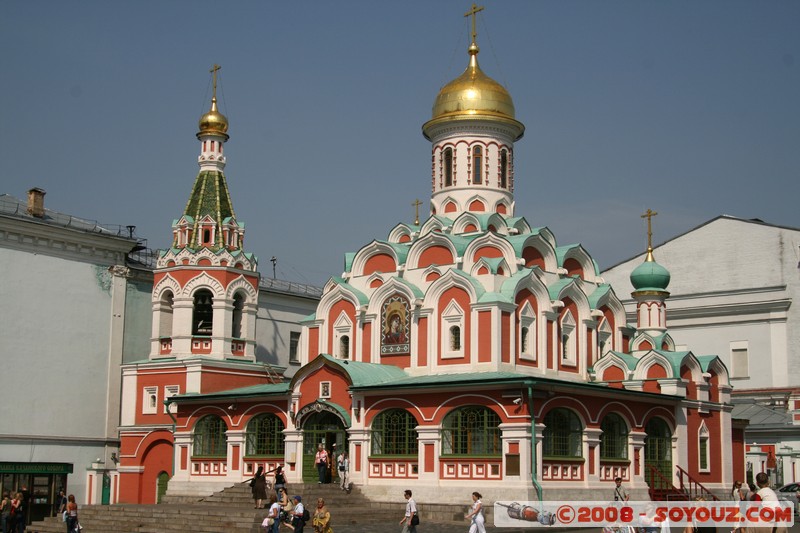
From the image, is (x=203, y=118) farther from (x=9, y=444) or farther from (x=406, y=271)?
(x=9, y=444)

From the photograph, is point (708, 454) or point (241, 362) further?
point (241, 362)

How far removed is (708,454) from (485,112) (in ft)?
38.4

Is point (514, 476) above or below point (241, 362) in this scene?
below

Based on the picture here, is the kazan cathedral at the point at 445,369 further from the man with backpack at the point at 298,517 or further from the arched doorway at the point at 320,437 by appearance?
the man with backpack at the point at 298,517

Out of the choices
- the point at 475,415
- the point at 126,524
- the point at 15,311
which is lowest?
the point at 126,524

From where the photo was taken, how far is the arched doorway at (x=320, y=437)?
27906 mm

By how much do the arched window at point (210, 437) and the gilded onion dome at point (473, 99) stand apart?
10.6 metres

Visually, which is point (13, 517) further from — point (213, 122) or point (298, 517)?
point (213, 122)

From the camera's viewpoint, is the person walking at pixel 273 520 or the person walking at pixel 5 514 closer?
the person walking at pixel 273 520


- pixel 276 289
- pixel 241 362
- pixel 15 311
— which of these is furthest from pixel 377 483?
pixel 276 289

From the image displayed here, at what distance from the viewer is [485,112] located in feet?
105

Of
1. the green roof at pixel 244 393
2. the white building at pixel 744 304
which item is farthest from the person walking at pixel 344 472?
the white building at pixel 744 304

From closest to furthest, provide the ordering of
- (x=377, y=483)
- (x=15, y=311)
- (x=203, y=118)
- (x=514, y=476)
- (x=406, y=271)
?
1. (x=514, y=476)
2. (x=377, y=483)
3. (x=406, y=271)
4. (x=15, y=311)
5. (x=203, y=118)

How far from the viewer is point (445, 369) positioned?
2780 centimetres
